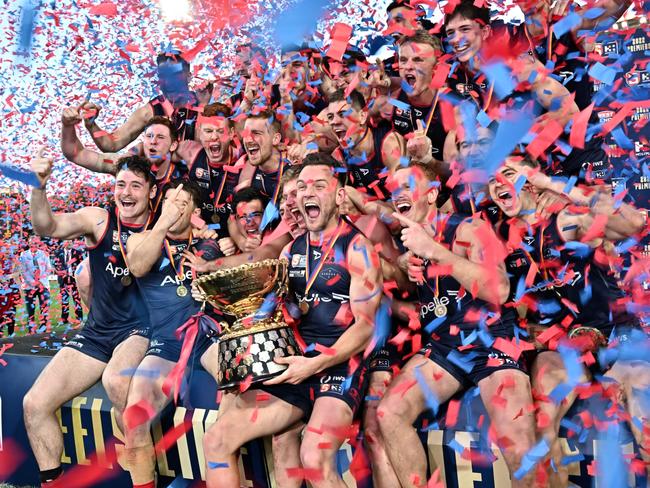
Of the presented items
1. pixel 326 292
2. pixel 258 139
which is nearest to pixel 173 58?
pixel 258 139

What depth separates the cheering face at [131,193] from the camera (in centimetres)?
490

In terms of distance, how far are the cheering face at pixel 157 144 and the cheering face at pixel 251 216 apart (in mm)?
1058

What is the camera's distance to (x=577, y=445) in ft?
11.3

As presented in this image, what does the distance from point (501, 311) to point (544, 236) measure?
50cm

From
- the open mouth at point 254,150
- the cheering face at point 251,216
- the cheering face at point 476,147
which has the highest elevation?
the open mouth at point 254,150

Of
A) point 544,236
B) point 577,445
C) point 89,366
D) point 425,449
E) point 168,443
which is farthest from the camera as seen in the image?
point 89,366

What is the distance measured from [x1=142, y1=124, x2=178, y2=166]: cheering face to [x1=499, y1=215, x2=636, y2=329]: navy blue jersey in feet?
9.59

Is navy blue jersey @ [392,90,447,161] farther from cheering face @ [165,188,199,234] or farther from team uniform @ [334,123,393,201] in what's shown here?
cheering face @ [165,188,199,234]

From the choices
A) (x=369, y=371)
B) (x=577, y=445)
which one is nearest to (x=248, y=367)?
(x=369, y=371)

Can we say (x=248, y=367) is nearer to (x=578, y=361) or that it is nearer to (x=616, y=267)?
(x=578, y=361)

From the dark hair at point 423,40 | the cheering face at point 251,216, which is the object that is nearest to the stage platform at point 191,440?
the cheering face at point 251,216

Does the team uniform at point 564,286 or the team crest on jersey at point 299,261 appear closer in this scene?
the team uniform at point 564,286

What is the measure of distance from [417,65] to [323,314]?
1975mm

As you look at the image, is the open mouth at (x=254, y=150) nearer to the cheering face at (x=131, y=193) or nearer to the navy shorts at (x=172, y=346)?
the cheering face at (x=131, y=193)
